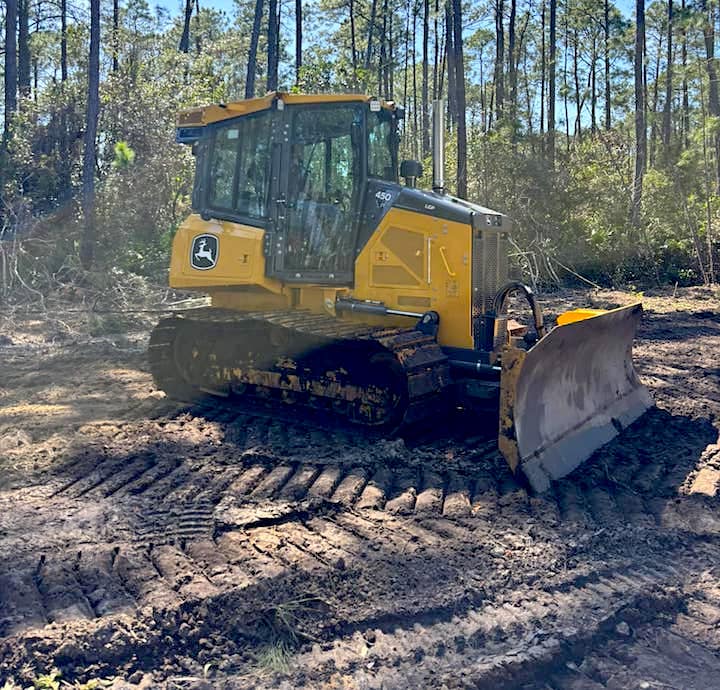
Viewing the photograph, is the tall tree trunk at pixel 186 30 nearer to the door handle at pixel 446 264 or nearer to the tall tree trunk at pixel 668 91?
the tall tree trunk at pixel 668 91

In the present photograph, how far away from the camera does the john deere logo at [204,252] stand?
24.2 ft

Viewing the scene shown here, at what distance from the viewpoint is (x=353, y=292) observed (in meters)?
6.99

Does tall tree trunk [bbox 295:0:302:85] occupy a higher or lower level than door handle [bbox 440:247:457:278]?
higher

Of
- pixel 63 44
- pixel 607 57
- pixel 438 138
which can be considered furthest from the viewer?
pixel 607 57

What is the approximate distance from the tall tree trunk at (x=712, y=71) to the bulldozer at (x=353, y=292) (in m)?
15.7

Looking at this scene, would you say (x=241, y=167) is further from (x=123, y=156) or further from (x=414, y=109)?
(x=414, y=109)

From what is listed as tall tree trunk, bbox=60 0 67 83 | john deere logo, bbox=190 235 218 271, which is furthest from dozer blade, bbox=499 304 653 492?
tall tree trunk, bbox=60 0 67 83

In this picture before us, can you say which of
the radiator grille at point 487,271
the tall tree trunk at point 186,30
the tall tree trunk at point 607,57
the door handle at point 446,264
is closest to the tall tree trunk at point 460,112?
the radiator grille at point 487,271

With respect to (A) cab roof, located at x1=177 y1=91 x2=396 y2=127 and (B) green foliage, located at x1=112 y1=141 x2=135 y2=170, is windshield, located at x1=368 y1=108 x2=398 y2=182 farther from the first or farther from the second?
(B) green foliage, located at x1=112 y1=141 x2=135 y2=170

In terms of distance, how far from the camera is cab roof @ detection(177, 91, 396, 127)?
670cm

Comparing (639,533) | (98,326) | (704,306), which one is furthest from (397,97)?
(639,533)

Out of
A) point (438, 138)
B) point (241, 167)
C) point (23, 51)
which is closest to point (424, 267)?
point (438, 138)

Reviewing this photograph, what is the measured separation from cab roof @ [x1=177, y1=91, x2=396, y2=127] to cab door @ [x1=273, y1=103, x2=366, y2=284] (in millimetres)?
60

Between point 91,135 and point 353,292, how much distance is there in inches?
398
